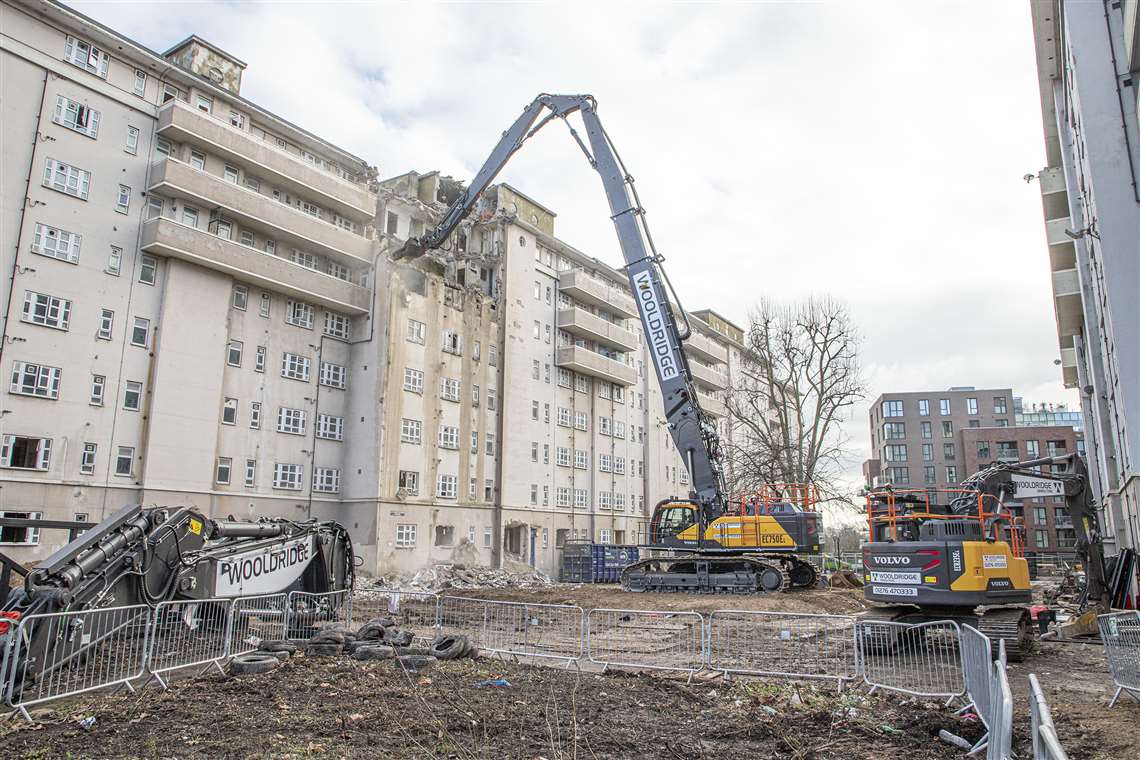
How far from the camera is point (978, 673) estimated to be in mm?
8258

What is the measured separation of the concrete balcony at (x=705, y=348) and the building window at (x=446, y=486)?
3028 cm

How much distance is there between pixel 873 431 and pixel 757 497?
92.5 metres

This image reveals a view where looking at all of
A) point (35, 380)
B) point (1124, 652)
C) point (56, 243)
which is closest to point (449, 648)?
point (1124, 652)

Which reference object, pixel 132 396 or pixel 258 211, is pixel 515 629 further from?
pixel 258 211

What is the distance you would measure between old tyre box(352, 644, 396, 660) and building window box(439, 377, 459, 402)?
28521mm

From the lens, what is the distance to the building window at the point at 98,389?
2798cm

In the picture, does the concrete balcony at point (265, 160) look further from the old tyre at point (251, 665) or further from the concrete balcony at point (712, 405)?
the concrete balcony at point (712, 405)

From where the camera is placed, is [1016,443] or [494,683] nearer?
[494,683]

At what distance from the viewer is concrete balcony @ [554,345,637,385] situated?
48719 millimetres

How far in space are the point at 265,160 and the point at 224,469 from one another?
14.0 m

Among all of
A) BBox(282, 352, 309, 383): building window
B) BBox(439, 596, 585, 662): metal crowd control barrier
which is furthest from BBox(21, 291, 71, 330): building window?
BBox(439, 596, 585, 662): metal crowd control barrier

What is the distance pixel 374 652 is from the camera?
1189cm

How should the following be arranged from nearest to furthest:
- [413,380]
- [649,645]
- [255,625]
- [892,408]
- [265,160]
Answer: [649,645], [255,625], [265,160], [413,380], [892,408]

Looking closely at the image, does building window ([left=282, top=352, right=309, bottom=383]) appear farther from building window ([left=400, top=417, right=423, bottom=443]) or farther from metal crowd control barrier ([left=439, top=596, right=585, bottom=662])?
metal crowd control barrier ([left=439, top=596, right=585, bottom=662])
